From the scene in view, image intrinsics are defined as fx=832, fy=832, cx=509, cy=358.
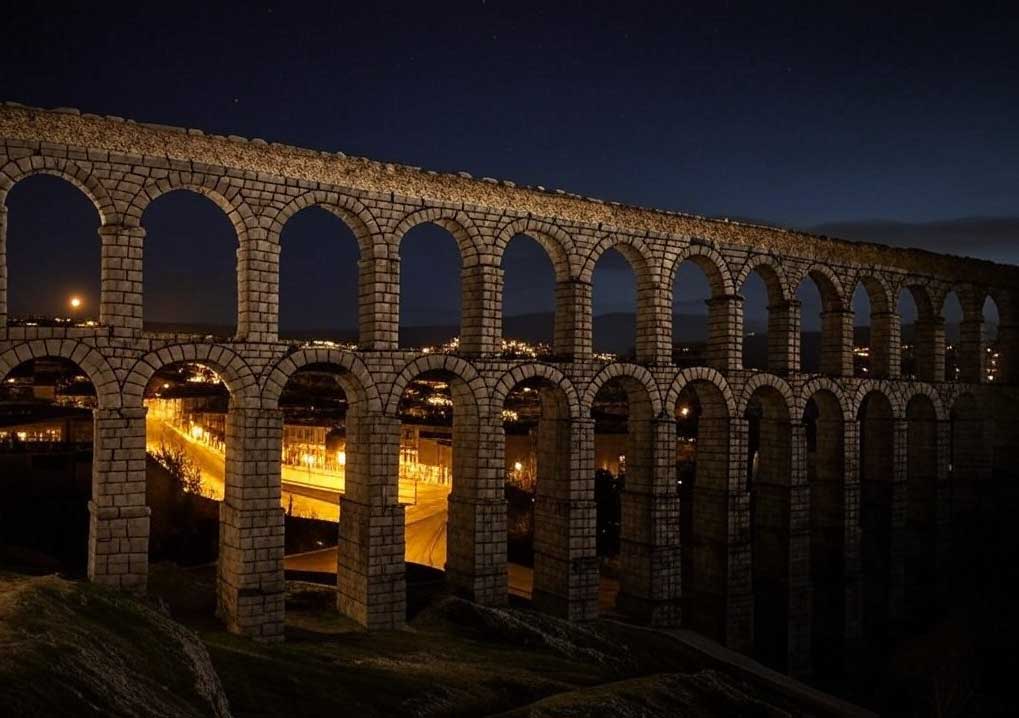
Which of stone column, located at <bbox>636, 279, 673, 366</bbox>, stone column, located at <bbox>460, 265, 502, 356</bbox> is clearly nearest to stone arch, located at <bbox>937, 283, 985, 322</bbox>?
stone column, located at <bbox>636, 279, 673, 366</bbox>

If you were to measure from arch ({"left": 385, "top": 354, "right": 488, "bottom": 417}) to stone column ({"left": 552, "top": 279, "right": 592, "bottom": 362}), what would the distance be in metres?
3.45

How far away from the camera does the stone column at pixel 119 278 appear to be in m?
20.9

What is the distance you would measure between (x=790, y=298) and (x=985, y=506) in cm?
1719

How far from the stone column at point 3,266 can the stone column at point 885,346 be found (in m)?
32.6

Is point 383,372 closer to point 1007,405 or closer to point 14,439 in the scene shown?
point 14,439

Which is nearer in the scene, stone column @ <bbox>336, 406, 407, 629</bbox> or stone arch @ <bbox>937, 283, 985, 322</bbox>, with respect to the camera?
stone column @ <bbox>336, 406, 407, 629</bbox>

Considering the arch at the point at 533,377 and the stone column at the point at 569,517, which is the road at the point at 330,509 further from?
the arch at the point at 533,377

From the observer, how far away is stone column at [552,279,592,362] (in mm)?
27906

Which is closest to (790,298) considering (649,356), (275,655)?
(649,356)

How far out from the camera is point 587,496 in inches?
1091

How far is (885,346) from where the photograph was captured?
1457 inches

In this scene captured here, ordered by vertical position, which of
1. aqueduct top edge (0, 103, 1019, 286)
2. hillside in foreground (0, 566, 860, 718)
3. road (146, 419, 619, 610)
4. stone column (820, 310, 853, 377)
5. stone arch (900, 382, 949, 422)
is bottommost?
road (146, 419, 619, 610)

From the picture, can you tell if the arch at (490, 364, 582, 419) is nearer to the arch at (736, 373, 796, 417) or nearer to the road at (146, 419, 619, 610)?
the arch at (736, 373, 796, 417)

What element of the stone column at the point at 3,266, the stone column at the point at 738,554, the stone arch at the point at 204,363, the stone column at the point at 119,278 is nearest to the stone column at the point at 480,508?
the stone arch at the point at 204,363
